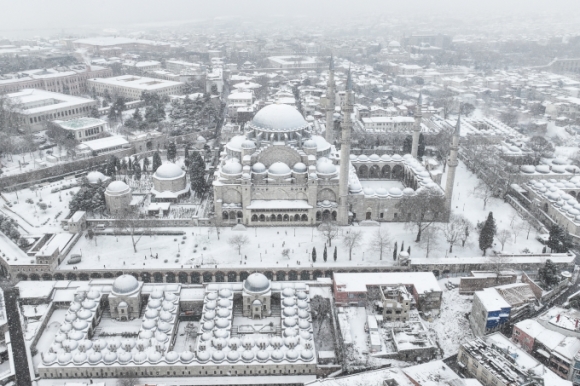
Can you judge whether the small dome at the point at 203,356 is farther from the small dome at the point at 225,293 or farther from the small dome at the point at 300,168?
the small dome at the point at 300,168

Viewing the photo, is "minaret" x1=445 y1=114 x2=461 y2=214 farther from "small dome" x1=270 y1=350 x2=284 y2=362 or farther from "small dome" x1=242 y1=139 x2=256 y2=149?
"small dome" x1=270 y1=350 x2=284 y2=362

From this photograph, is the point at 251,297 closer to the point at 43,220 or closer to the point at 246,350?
the point at 246,350

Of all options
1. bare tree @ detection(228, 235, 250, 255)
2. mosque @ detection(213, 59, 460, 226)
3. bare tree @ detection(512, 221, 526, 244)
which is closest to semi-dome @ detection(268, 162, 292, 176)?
mosque @ detection(213, 59, 460, 226)

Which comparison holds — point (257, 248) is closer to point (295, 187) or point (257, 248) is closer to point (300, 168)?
point (295, 187)

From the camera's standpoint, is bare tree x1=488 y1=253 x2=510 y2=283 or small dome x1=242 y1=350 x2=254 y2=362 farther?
bare tree x1=488 y1=253 x2=510 y2=283

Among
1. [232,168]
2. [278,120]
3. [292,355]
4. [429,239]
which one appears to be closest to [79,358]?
[292,355]

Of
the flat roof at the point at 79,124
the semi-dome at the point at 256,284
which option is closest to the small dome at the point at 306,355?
the semi-dome at the point at 256,284
